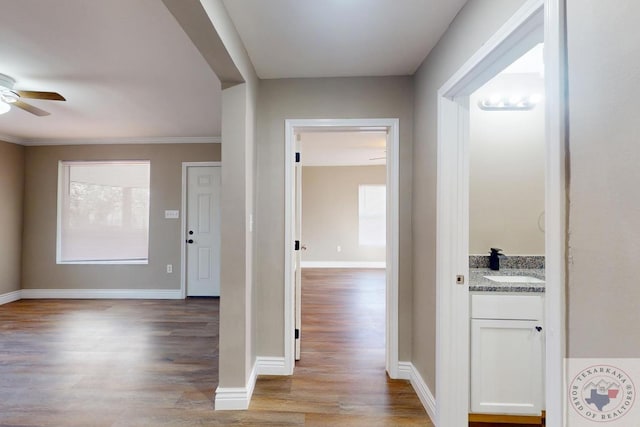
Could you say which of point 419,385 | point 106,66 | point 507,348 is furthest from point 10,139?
point 507,348

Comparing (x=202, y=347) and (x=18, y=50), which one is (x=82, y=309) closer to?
(x=202, y=347)

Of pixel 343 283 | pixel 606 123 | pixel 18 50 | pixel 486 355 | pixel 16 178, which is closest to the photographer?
pixel 606 123

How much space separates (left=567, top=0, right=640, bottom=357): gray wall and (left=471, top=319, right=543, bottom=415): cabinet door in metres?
0.95

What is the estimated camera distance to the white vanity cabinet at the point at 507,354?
5.54ft

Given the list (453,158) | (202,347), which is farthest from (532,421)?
(202,347)

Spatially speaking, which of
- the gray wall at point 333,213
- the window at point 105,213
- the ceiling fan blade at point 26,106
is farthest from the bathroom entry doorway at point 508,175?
the gray wall at point 333,213

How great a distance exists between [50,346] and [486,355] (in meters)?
3.83

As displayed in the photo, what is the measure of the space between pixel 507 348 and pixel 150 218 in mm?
4610

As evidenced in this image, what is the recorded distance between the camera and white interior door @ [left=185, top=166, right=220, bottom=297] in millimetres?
4375

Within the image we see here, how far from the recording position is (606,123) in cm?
74

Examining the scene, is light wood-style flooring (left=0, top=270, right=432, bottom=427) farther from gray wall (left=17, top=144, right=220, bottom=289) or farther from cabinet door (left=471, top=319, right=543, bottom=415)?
gray wall (left=17, top=144, right=220, bottom=289)

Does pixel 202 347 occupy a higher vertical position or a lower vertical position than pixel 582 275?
lower

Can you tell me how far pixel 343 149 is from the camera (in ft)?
17.1

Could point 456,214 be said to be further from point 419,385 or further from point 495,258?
point 419,385
